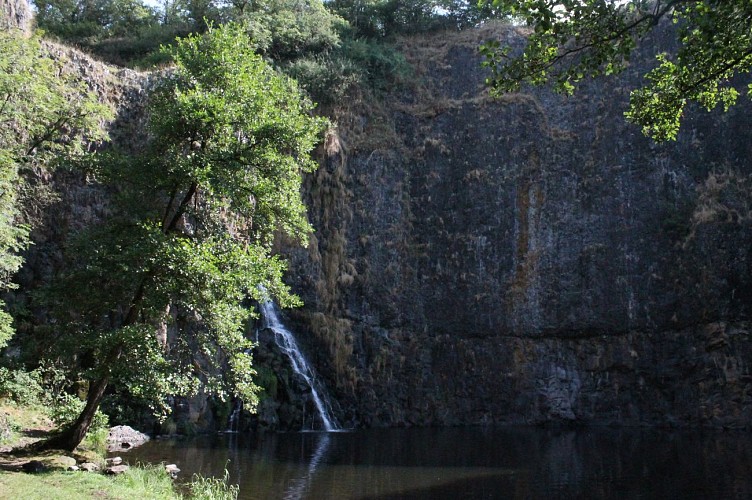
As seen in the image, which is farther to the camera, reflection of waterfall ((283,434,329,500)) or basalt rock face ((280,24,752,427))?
basalt rock face ((280,24,752,427))

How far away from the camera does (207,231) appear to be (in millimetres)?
13414

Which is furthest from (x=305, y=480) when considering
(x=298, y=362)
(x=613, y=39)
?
(x=298, y=362)

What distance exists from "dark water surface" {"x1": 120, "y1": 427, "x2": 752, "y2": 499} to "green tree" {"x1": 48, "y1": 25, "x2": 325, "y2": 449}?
2.50 meters

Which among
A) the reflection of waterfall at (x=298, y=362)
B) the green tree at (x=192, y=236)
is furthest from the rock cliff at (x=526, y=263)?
the green tree at (x=192, y=236)

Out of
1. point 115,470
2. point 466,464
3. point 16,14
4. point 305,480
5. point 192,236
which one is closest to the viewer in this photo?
point 115,470

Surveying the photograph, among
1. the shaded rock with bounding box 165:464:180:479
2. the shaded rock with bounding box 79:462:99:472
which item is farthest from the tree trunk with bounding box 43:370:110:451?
the shaded rock with bounding box 165:464:180:479

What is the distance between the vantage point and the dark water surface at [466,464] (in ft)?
40.1

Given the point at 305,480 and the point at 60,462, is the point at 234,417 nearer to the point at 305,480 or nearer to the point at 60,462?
the point at 305,480

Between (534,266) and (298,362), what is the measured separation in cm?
1239

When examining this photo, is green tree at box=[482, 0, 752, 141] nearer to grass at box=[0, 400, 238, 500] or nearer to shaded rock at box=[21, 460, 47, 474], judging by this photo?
grass at box=[0, 400, 238, 500]

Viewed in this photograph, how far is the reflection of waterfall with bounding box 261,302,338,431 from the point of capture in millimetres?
24281

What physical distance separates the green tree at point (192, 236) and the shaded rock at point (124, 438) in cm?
397

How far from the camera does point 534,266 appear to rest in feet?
96.9

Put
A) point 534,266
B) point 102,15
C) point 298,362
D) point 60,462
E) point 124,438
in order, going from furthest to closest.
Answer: point 102,15
point 534,266
point 298,362
point 124,438
point 60,462
